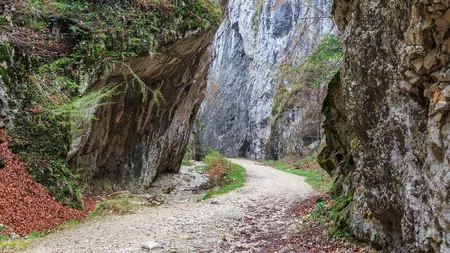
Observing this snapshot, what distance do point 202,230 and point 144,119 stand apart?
9314 millimetres

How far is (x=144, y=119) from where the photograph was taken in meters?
15.7

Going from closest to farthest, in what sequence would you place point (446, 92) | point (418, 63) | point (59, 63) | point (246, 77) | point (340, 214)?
point (446, 92), point (418, 63), point (340, 214), point (59, 63), point (246, 77)

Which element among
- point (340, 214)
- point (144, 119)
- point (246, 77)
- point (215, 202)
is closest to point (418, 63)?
point (340, 214)

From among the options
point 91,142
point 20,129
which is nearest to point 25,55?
point 20,129

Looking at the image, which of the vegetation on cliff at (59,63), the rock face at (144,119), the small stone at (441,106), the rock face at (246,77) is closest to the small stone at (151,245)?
the vegetation on cliff at (59,63)

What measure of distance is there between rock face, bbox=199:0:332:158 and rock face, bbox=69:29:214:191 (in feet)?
64.2

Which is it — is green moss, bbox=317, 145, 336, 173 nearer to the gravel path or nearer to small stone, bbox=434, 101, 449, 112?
the gravel path

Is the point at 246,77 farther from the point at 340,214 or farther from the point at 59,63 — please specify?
the point at 340,214

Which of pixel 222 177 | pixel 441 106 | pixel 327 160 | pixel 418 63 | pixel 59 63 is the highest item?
pixel 59 63

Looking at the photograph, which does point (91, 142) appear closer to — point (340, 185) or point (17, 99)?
point (17, 99)

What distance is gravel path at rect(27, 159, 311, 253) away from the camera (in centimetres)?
616

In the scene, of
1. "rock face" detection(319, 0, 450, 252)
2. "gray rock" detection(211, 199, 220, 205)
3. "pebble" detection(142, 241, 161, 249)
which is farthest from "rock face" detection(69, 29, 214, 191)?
"rock face" detection(319, 0, 450, 252)

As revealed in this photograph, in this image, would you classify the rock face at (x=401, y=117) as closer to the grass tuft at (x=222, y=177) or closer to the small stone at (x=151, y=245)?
the small stone at (x=151, y=245)

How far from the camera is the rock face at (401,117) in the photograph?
303cm
